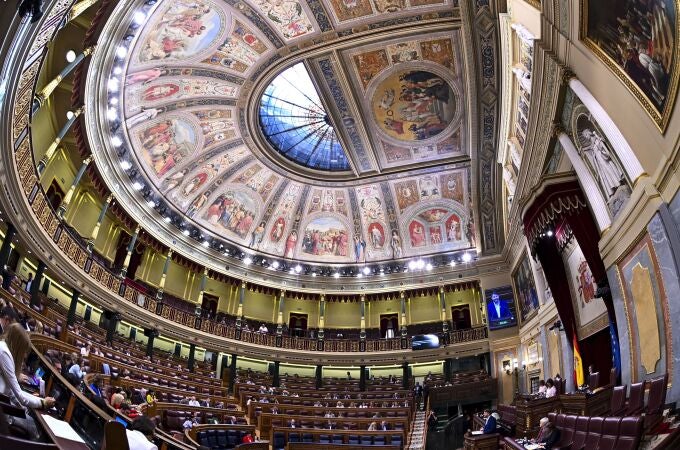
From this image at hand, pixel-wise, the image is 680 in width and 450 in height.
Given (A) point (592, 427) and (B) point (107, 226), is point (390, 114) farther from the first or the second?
(A) point (592, 427)

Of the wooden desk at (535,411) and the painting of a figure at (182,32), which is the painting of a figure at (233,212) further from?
the wooden desk at (535,411)

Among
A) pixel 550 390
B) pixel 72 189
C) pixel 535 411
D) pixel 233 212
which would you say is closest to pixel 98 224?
pixel 72 189

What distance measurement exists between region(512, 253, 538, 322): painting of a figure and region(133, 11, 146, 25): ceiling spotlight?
15.6 meters

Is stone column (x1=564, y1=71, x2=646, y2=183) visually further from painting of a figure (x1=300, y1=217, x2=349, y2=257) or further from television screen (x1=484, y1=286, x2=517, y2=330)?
painting of a figure (x1=300, y1=217, x2=349, y2=257)

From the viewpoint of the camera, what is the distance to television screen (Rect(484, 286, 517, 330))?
19.6 metres

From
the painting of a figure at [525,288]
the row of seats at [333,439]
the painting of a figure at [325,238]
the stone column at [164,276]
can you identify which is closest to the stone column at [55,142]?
the stone column at [164,276]

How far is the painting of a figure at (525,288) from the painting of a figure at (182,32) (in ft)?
48.6

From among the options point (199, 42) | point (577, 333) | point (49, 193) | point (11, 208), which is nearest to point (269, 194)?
point (199, 42)

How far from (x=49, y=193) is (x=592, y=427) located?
16844 mm

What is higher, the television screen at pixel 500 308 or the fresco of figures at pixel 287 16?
the fresco of figures at pixel 287 16

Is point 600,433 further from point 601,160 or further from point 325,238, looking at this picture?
point 325,238

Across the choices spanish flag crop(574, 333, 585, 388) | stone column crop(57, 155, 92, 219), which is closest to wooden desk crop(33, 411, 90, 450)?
spanish flag crop(574, 333, 585, 388)

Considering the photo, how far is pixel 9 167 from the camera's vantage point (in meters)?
10.5

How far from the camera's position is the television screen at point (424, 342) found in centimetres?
2192
